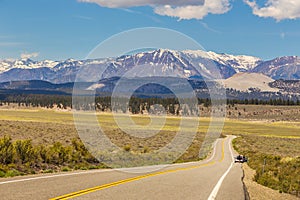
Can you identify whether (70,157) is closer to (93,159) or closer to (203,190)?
(93,159)

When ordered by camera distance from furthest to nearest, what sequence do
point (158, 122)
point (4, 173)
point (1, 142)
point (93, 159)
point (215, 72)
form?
point (93, 159)
point (158, 122)
point (1, 142)
point (4, 173)
point (215, 72)

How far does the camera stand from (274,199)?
18.7 meters

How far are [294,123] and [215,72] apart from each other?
536 ft

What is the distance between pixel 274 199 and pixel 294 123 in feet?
524

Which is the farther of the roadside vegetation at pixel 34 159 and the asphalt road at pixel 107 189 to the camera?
the roadside vegetation at pixel 34 159

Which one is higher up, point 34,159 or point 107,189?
point 107,189

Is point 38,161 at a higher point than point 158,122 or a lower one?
lower

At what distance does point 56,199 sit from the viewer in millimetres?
11500

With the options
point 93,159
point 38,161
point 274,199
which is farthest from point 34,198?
point 93,159

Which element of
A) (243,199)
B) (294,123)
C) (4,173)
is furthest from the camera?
(294,123)

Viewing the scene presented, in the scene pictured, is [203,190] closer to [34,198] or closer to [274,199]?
[274,199]

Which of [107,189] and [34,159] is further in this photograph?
[34,159]

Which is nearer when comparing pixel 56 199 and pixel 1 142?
pixel 56 199

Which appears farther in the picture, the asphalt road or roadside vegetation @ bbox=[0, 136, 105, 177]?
roadside vegetation @ bbox=[0, 136, 105, 177]
